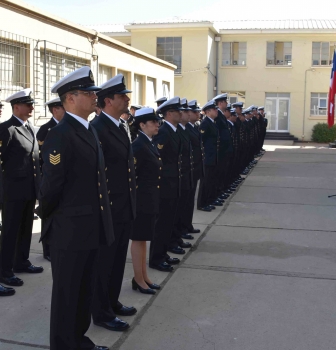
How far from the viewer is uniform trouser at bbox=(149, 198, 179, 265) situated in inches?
237

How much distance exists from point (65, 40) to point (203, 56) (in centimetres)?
1817

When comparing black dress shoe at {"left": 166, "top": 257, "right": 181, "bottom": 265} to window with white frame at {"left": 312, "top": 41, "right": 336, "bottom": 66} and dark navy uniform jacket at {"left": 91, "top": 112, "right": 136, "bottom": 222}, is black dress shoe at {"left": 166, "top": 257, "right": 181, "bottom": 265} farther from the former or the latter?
window with white frame at {"left": 312, "top": 41, "right": 336, "bottom": 66}

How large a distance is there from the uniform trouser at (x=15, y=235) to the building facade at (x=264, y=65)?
26.4 m

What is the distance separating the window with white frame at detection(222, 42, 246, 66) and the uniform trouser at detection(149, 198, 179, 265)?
28.3 meters

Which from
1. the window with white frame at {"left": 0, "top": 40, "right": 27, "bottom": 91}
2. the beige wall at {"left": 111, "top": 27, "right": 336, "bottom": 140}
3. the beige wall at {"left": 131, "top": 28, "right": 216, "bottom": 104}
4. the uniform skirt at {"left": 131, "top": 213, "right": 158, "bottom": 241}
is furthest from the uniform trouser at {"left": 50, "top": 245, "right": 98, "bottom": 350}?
the beige wall at {"left": 111, "top": 27, "right": 336, "bottom": 140}

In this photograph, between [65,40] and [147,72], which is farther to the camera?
[147,72]

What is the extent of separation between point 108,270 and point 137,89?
17.1m

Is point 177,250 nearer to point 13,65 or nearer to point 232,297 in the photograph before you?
point 232,297

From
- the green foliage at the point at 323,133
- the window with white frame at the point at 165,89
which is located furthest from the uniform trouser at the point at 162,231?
the green foliage at the point at 323,133

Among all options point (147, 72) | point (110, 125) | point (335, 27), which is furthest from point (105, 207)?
point (335, 27)

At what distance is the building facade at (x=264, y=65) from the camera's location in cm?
3183

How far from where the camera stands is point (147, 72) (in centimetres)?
2180

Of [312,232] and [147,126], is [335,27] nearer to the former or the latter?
[312,232]

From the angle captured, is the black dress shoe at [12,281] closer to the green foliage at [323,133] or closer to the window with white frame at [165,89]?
the window with white frame at [165,89]
